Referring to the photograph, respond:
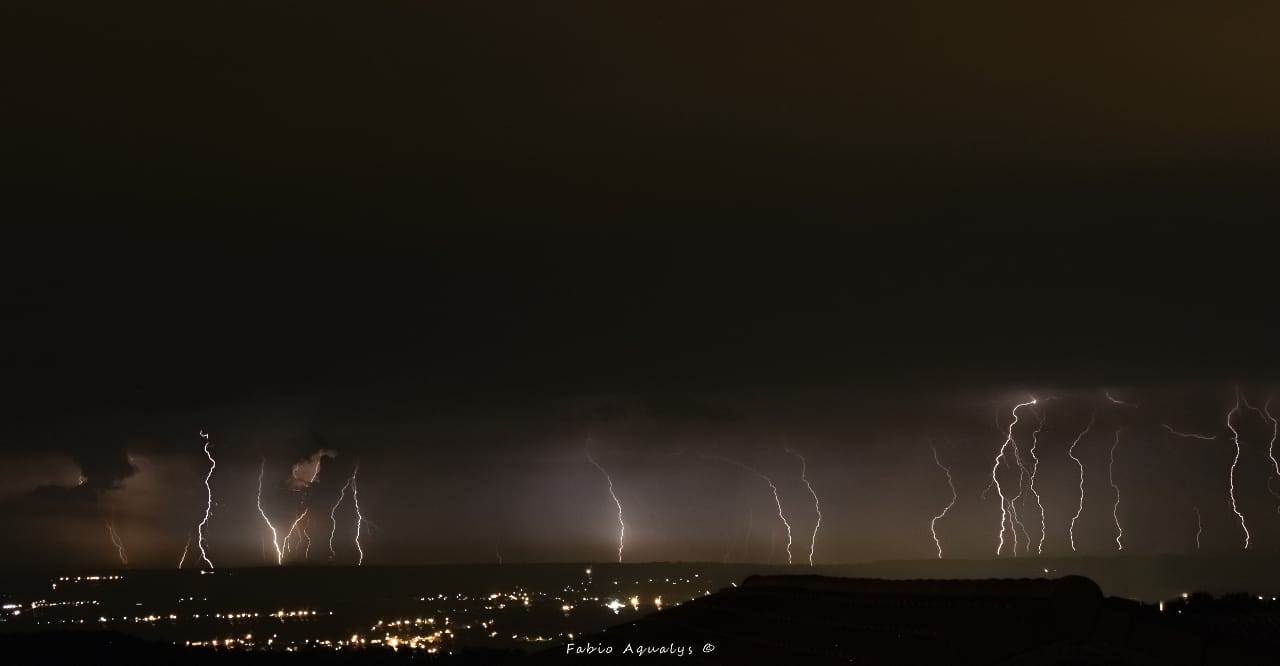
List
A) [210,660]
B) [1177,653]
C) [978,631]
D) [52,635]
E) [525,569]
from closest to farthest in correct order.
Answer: [1177,653], [978,631], [210,660], [52,635], [525,569]

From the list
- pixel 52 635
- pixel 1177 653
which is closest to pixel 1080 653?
pixel 1177 653

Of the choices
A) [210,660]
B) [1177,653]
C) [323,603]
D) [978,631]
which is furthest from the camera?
[323,603]

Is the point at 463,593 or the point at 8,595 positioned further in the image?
the point at 463,593

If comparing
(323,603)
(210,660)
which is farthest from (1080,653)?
(323,603)

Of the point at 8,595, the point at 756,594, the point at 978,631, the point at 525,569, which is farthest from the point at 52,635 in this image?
the point at 525,569

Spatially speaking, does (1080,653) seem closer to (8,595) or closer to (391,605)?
(391,605)

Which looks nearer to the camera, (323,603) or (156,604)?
(156,604)

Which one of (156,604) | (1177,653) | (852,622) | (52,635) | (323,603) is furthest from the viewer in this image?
(323,603)

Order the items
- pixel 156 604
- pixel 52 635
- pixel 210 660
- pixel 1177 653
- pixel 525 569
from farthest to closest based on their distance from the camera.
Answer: pixel 525 569, pixel 156 604, pixel 52 635, pixel 210 660, pixel 1177 653

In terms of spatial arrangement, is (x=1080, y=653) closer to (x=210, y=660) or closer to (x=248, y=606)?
(x=210, y=660)
